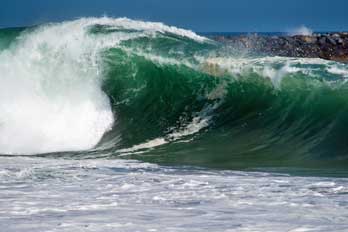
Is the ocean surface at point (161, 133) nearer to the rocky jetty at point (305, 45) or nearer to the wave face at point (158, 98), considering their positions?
the wave face at point (158, 98)

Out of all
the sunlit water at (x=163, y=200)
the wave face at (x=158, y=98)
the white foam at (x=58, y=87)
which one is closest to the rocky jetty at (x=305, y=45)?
the wave face at (x=158, y=98)

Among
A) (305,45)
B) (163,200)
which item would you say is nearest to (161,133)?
(163,200)

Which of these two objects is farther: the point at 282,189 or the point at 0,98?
the point at 0,98

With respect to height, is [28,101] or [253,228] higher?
[28,101]

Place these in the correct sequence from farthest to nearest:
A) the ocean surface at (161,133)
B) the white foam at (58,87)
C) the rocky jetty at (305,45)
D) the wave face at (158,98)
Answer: the rocky jetty at (305,45) < the white foam at (58,87) < the wave face at (158,98) < the ocean surface at (161,133)

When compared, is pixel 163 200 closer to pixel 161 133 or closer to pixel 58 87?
pixel 161 133

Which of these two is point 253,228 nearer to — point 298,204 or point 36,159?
point 298,204

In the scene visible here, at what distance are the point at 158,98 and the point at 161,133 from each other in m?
1.58

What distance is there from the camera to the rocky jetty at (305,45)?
3631cm

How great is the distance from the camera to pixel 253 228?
4.81 metres

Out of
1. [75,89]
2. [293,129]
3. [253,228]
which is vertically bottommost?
[253,228]

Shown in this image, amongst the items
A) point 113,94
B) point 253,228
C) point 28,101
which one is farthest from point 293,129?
point 253,228

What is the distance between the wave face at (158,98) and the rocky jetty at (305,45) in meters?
21.9

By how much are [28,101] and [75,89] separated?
2.65 feet
